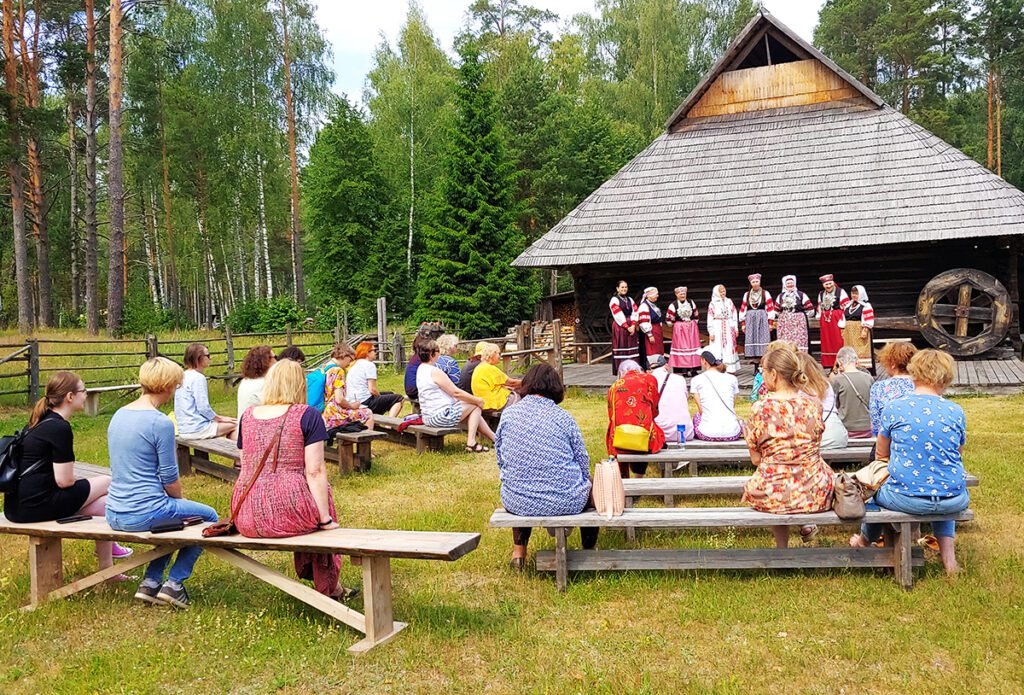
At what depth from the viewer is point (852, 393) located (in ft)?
21.1

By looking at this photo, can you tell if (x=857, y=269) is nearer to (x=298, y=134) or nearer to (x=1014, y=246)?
(x=1014, y=246)

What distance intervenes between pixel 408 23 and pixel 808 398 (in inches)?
1310

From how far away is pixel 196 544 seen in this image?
414 centimetres

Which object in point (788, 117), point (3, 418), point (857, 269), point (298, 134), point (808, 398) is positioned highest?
point (298, 134)

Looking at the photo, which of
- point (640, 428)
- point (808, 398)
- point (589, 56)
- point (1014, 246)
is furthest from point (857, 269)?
point (589, 56)

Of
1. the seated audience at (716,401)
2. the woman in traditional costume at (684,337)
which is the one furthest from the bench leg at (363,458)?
the woman in traditional costume at (684,337)

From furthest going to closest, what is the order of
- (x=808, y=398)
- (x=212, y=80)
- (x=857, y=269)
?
1. (x=212, y=80)
2. (x=857, y=269)
3. (x=808, y=398)

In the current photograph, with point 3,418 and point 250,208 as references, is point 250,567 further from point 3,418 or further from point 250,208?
point 250,208

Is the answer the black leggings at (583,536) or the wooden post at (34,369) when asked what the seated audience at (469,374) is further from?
the wooden post at (34,369)

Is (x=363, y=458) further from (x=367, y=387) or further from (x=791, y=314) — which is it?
(x=791, y=314)

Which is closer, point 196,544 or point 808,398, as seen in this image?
point 196,544

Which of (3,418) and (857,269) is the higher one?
(857,269)

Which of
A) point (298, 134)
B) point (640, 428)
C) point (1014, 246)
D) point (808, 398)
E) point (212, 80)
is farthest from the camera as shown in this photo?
point (298, 134)

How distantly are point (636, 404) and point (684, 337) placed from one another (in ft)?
23.4
